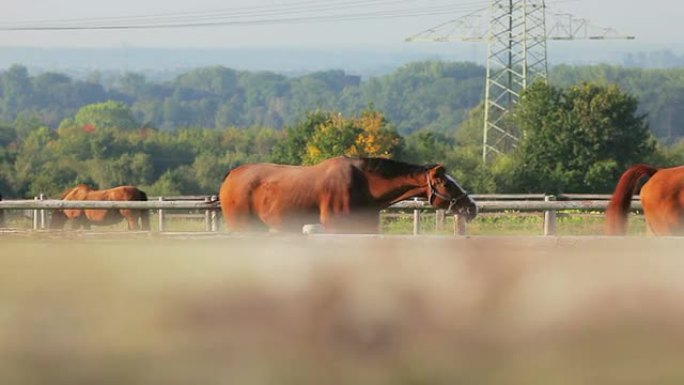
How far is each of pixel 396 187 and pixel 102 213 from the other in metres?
14.4

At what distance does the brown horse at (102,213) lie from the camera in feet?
85.0

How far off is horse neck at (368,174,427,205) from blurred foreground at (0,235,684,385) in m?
7.71

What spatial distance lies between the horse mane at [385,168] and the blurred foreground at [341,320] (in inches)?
307

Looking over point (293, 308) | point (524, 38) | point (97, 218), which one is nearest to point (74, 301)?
point (293, 308)

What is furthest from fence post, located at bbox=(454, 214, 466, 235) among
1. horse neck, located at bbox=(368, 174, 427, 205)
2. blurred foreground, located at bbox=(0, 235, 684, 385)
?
blurred foreground, located at bbox=(0, 235, 684, 385)

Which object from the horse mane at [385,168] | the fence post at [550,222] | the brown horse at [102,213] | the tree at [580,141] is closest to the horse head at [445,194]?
the horse mane at [385,168]

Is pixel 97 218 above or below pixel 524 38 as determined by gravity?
below

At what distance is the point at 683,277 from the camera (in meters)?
7.48

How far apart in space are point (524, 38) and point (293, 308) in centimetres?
7557

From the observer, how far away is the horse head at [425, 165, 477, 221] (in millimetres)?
15680

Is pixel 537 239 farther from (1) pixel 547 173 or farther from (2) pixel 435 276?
(1) pixel 547 173

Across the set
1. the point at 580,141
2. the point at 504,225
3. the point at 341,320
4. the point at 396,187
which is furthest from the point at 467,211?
the point at 580,141

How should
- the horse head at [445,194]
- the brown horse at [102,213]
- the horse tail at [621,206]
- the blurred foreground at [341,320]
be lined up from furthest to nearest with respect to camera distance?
1. the brown horse at [102,213]
2. the horse head at [445,194]
3. the horse tail at [621,206]
4. the blurred foreground at [341,320]

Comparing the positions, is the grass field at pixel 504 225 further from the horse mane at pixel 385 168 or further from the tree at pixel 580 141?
the tree at pixel 580 141
